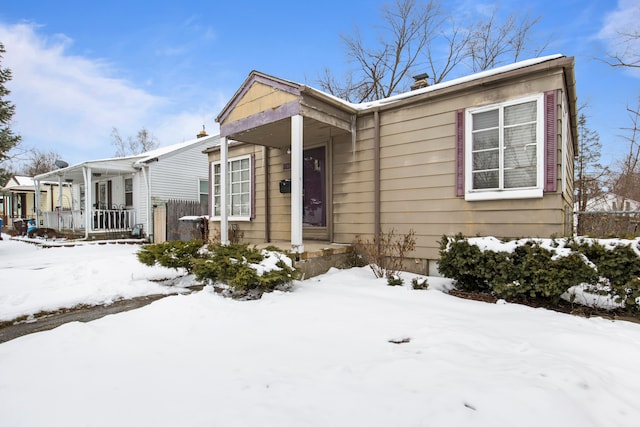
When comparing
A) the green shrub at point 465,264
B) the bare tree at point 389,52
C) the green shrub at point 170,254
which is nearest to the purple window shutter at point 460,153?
the green shrub at point 465,264

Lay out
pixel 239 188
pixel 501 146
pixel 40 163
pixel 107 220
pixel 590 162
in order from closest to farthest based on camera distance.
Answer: pixel 501 146, pixel 239 188, pixel 107 220, pixel 590 162, pixel 40 163

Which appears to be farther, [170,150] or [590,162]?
[590,162]

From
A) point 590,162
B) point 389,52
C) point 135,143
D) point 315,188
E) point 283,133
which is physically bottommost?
point 315,188

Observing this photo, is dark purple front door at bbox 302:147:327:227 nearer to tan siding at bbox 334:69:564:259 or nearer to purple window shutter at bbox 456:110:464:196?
tan siding at bbox 334:69:564:259

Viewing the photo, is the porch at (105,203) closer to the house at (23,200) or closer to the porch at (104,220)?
the porch at (104,220)

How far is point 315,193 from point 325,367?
4711 millimetres

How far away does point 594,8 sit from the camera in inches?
384

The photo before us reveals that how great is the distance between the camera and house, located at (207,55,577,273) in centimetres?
412

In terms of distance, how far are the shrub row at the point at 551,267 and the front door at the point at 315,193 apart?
2999 mm

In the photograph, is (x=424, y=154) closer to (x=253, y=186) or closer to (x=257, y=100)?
(x=257, y=100)

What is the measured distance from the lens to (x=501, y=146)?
4344mm

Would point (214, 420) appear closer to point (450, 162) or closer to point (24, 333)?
point (24, 333)

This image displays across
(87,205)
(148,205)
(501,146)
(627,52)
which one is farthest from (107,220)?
(627,52)

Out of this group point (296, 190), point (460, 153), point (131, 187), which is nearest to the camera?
point (460, 153)
